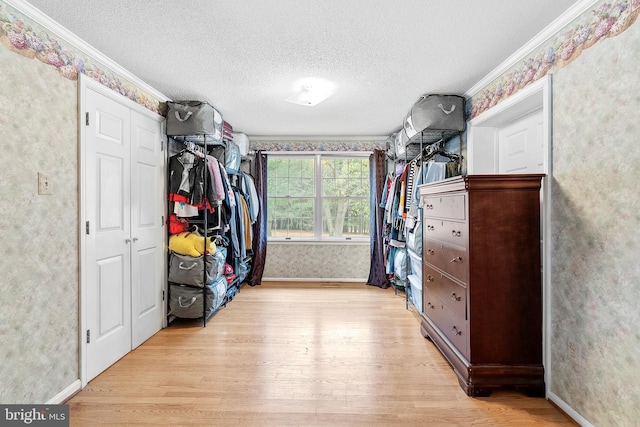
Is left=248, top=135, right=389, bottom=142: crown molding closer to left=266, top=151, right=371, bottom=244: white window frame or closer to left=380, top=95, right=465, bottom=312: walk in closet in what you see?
left=266, top=151, right=371, bottom=244: white window frame

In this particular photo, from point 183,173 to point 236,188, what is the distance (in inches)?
39.7

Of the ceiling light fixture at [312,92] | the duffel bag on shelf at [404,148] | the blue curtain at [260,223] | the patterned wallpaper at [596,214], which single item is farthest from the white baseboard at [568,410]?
the blue curtain at [260,223]

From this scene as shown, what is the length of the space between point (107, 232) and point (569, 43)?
318 cm

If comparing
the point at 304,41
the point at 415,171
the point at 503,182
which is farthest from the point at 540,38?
the point at 415,171

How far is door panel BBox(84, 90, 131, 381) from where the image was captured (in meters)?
2.16

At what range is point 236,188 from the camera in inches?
160

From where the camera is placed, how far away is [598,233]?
1.60 metres

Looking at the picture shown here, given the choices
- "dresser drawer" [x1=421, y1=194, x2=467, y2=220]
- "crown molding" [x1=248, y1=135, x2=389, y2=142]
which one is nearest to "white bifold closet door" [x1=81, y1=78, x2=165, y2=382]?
"crown molding" [x1=248, y1=135, x2=389, y2=142]

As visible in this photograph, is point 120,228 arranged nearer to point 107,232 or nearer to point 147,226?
point 107,232

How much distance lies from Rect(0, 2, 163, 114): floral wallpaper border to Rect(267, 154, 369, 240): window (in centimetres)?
273

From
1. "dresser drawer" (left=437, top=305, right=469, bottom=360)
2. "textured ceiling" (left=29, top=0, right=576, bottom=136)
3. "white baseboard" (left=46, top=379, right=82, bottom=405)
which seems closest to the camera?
"textured ceiling" (left=29, top=0, right=576, bottom=136)

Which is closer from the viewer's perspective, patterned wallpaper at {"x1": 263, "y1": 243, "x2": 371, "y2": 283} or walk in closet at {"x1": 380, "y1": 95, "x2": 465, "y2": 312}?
walk in closet at {"x1": 380, "y1": 95, "x2": 465, "y2": 312}

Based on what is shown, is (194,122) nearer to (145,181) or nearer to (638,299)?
(145,181)

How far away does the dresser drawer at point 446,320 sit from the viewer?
205 centimetres
